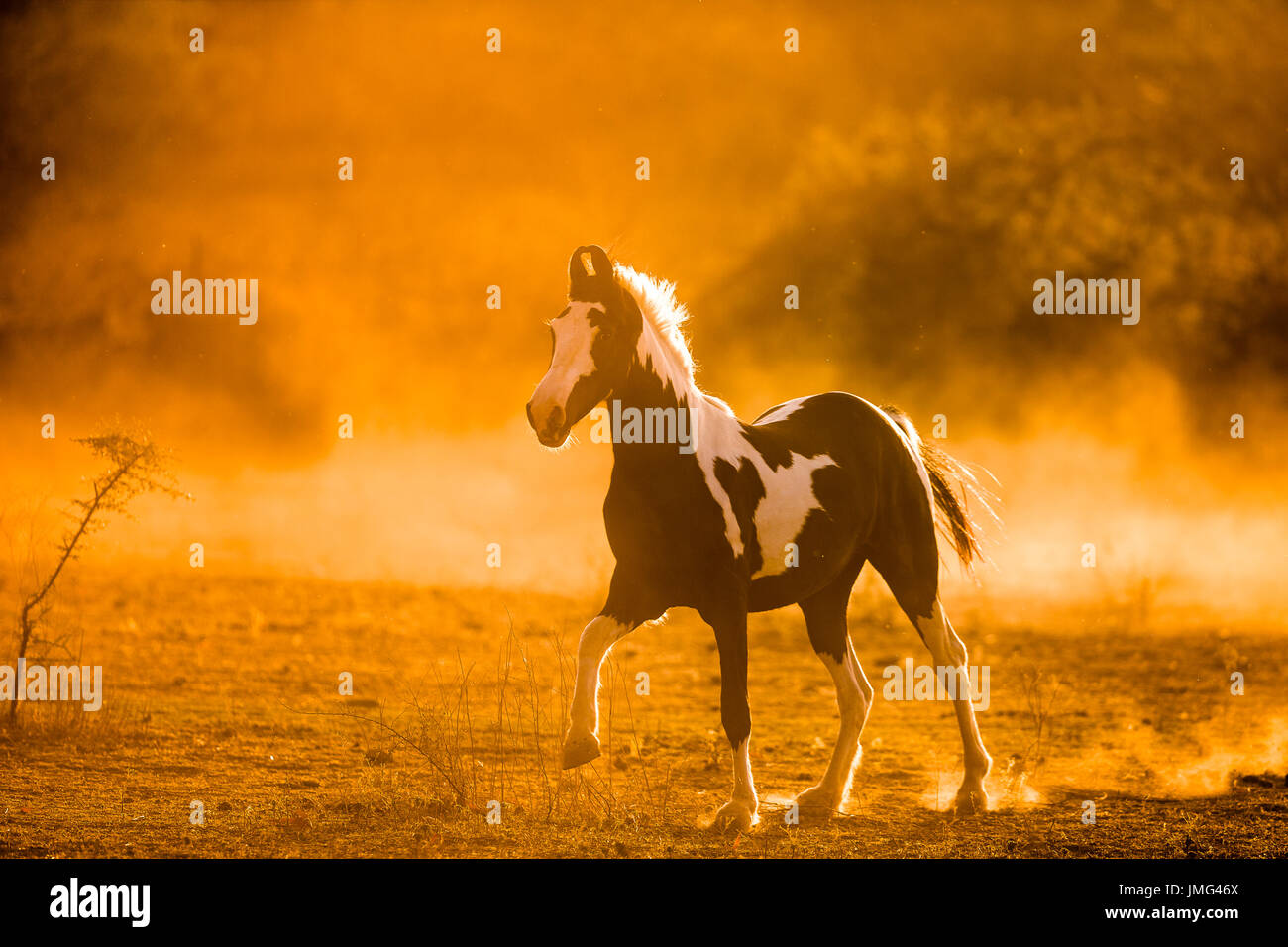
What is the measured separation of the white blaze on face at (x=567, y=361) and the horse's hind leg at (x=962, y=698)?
11.5 feet

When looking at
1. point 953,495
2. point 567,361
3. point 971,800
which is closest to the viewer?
point 567,361

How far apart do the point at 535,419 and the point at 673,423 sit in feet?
3.53

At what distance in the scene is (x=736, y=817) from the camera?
789 centimetres

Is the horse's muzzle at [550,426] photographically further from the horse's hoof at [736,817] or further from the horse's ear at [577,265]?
the horse's hoof at [736,817]

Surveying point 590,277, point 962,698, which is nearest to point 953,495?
point 962,698

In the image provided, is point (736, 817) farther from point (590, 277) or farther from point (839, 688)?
point (590, 277)

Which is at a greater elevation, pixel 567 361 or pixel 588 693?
pixel 567 361

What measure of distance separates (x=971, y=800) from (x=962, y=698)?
2.40 ft

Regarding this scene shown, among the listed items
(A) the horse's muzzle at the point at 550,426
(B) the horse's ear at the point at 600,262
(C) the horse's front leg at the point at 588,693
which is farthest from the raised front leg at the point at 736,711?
(B) the horse's ear at the point at 600,262

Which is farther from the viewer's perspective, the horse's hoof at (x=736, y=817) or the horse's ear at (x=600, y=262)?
the horse's hoof at (x=736, y=817)

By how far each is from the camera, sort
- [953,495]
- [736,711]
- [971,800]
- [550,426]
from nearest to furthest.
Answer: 1. [550,426]
2. [736,711]
3. [971,800]
4. [953,495]

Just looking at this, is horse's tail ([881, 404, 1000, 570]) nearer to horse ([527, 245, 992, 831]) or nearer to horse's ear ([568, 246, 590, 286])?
horse ([527, 245, 992, 831])

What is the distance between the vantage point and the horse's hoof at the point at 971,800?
30.0 ft

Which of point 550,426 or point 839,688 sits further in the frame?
point 839,688
